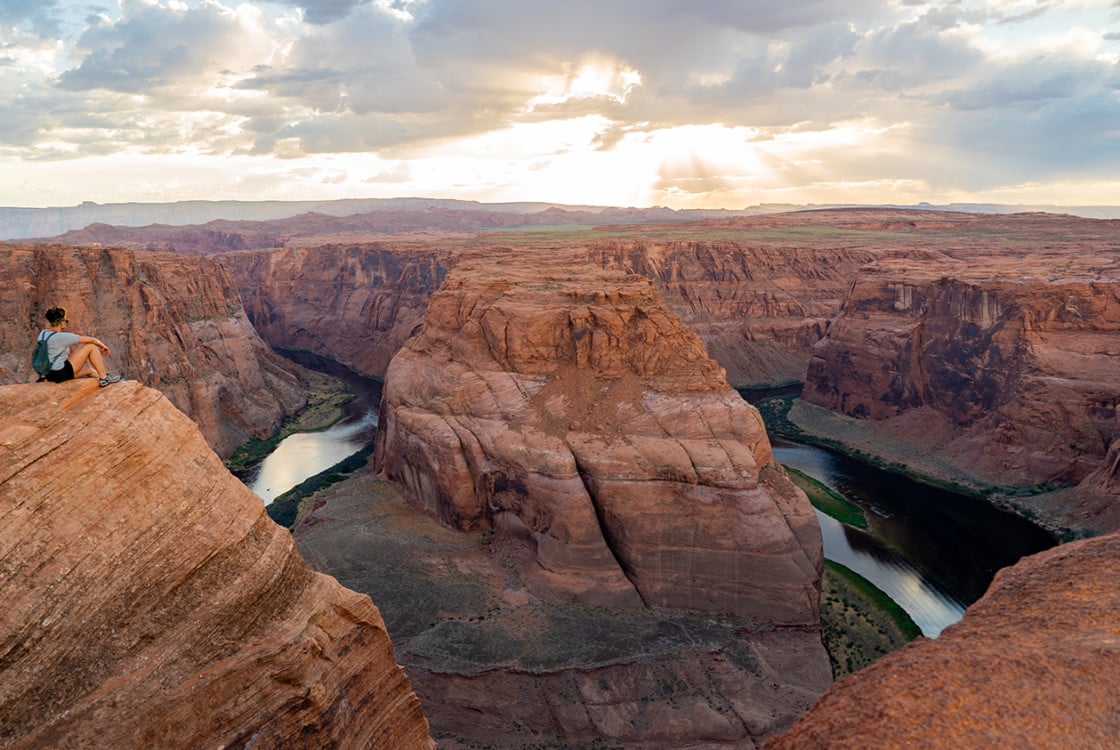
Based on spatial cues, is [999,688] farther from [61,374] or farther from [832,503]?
[832,503]

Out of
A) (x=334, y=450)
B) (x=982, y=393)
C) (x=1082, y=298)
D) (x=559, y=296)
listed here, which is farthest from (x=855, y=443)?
(x=334, y=450)

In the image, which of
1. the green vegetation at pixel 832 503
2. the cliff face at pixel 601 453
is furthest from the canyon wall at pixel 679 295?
the cliff face at pixel 601 453

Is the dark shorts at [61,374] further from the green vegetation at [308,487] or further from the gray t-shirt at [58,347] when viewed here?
the green vegetation at [308,487]

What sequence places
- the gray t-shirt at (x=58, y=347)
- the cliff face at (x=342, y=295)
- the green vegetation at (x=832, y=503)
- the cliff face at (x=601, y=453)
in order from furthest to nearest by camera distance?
the cliff face at (x=342, y=295) → the green vegetation at (x=832, y=503) → the cliff face at (x=601, y=453) → the gray t-shirt at (x=58, y=347)

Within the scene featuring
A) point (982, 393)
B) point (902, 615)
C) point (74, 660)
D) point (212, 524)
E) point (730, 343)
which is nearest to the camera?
point (74, 660)

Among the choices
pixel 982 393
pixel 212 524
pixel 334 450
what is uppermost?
pixel 212 524

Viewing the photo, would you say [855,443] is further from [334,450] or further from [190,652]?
[190,652]

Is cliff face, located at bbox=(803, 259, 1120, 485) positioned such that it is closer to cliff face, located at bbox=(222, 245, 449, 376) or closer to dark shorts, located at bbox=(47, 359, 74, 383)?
cliff face, located at bbox=(222, 245, 449, 376)

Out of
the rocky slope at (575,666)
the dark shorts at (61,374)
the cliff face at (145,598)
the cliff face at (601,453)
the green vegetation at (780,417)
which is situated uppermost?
the dark shorts at (61,374)
